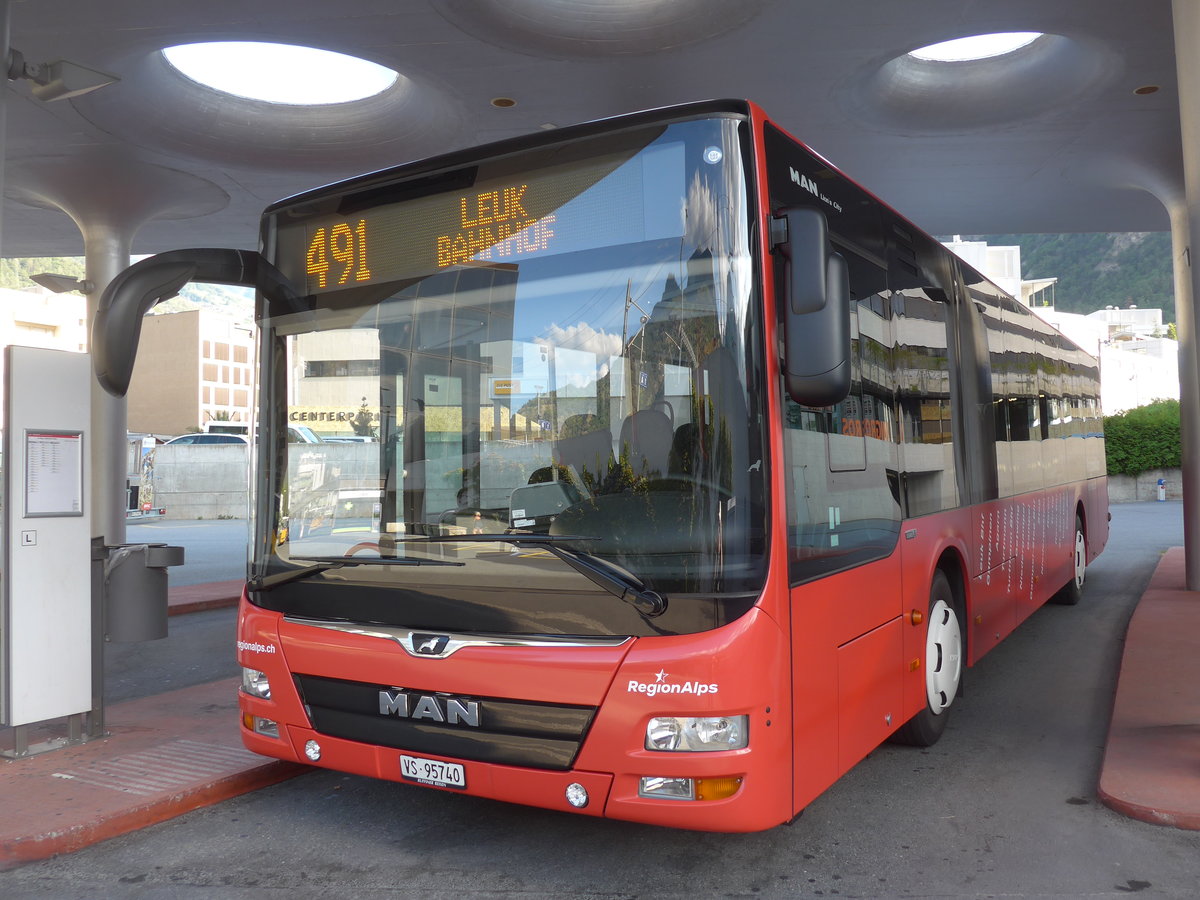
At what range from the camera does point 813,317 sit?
3754mm

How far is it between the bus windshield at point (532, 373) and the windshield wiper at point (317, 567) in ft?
0.10

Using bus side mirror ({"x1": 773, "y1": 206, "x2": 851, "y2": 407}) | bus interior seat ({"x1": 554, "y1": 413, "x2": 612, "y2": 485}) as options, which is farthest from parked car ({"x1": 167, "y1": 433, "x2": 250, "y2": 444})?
bus side mirror ({"x1": 773, "y1": 206, "x2": 851, "y2": 407})

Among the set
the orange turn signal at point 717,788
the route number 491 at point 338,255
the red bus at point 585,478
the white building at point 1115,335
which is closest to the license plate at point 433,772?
the red bus at point 585,478

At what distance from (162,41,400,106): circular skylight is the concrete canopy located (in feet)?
0.61

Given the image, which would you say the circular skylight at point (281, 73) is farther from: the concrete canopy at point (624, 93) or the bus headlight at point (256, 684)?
the bus headlight at point (256, 684)

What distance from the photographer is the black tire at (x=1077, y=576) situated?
11.5 meters

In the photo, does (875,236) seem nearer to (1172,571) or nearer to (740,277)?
(740,277)

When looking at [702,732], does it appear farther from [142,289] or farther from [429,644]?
[142,289]

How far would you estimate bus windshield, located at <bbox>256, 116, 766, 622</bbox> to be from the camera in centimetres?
379

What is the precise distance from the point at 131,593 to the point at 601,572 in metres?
3.85

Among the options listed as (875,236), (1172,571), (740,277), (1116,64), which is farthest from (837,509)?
(1172,571)

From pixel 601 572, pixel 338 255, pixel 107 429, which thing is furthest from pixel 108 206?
pixel 601 572

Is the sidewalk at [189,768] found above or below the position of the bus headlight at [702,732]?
below

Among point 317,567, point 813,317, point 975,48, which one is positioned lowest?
point 317,567
